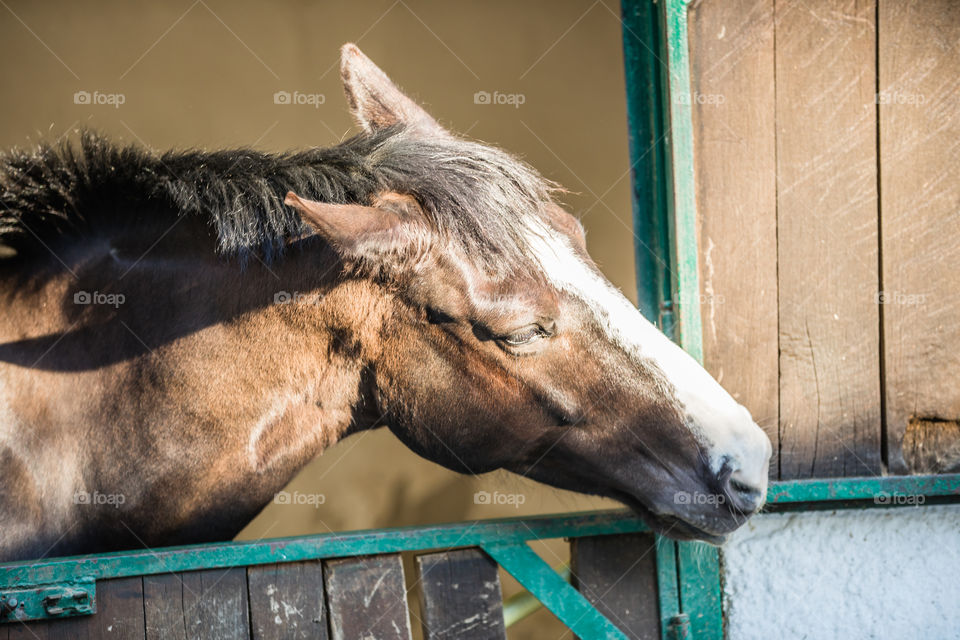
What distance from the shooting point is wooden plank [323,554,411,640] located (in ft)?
5.20

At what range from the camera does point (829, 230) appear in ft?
6.55

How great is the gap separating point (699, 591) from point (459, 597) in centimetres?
62

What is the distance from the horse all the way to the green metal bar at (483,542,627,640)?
189 millimetres

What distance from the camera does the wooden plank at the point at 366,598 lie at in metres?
1.58

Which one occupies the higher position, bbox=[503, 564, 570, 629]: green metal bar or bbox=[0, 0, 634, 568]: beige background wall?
bbox=[0, 0, 634, 568]: beige background wall

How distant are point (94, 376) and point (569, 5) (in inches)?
169

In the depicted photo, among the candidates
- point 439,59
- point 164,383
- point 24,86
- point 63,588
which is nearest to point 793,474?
point 164,383

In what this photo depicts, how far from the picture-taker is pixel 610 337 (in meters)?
1.62

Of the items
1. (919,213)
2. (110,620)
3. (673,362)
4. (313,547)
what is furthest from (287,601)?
(919,213)

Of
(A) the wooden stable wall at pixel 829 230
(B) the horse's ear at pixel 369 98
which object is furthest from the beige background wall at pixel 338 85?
(A) the wooden stable wall at pixel 829 230

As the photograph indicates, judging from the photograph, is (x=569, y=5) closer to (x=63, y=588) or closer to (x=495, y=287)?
(x=495, y=287)

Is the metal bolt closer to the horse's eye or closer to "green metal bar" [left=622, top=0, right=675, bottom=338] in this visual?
the horse's eye

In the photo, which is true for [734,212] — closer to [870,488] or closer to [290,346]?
[870,488]

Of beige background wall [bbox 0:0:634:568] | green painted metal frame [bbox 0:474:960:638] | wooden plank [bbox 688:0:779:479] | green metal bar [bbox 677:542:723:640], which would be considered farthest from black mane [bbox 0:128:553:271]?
beige background wall [bbox 0:0:634:568]
